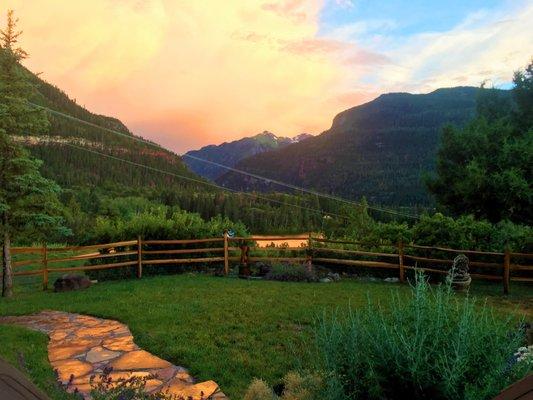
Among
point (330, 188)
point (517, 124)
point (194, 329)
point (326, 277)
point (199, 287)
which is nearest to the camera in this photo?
point (194, 329)

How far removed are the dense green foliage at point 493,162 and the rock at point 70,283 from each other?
13.3m

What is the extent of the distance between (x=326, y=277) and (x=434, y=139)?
411ft

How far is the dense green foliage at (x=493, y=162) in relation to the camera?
1634cm

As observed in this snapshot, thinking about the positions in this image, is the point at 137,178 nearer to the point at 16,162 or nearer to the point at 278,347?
the point at 16,162

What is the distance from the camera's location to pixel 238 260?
15.0 metres

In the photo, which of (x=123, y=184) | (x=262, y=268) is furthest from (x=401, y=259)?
(x=123, y=184)

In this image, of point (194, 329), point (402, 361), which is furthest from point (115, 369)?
point (402, 361)

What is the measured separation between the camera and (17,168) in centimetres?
1106

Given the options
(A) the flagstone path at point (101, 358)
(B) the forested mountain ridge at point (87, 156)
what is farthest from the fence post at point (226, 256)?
(B) the forested mountain ridge at point (87, 156)

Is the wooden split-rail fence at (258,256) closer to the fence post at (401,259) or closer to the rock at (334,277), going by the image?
the fence post at (401,259)

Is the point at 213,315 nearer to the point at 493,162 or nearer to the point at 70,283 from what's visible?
the point at 70,283

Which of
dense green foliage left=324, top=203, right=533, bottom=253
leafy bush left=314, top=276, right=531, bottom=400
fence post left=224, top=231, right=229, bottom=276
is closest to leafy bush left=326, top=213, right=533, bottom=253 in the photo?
dense green foliage left=324, top=203, right=533, bottom=253

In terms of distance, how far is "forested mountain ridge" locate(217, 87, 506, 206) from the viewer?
10462 centimetres

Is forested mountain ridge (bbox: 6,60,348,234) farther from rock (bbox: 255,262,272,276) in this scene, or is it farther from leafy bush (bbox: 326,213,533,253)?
leafy bush (bbox: 326,213,533,253)
